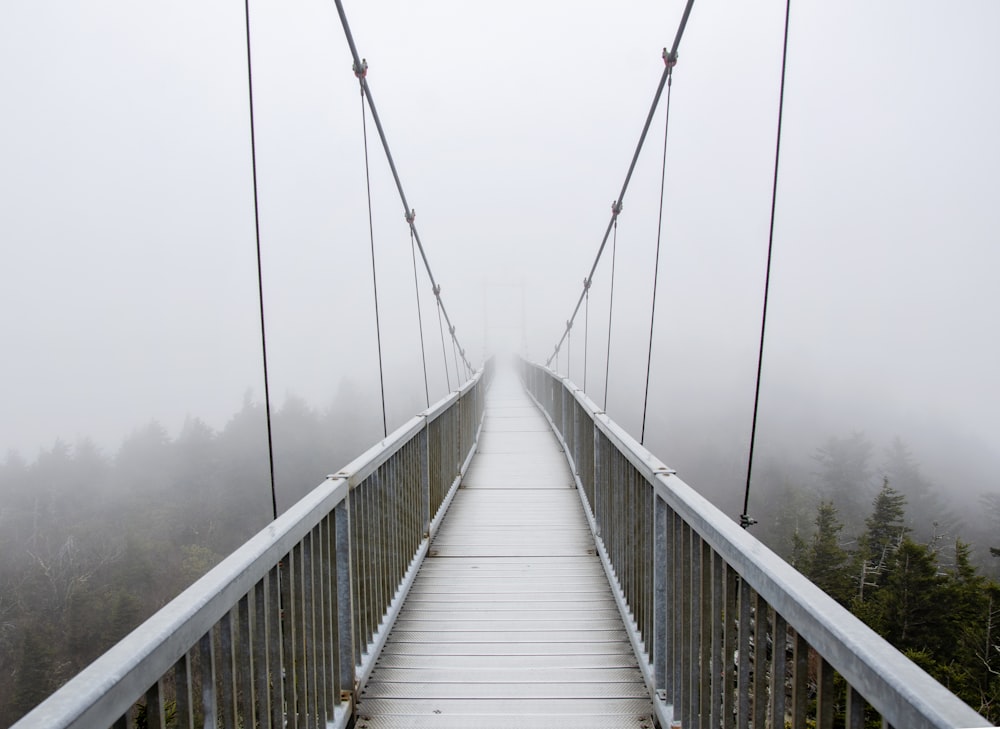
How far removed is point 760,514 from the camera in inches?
2344

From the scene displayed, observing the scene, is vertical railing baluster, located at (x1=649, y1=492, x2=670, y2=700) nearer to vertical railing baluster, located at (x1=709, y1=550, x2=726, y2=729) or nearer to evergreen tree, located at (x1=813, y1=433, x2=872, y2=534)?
vertical railing baluster, located at (x1=709, y1=550, x2=726, y2=729)

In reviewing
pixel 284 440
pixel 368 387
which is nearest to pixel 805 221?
pixel 368 387

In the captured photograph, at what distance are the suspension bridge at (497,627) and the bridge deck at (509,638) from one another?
0.5 inches

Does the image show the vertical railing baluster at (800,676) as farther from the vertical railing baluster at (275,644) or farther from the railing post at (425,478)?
the railing post at (425,478)

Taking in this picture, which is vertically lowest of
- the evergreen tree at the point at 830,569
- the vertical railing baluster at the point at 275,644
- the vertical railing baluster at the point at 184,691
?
the evergreen tree at the point at 830,569

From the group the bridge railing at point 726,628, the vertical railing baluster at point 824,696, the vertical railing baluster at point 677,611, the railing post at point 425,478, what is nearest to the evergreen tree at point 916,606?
the railing post at point 425,478

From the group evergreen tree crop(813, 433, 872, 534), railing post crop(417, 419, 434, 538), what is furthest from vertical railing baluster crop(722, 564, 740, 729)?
evergreen tree crop(813, 433, 872, 534)

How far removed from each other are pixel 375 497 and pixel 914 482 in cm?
7147

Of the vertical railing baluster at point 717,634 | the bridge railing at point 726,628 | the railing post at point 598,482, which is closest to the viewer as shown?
the bridge railing at point 726,628

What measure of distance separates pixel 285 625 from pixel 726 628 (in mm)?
1214

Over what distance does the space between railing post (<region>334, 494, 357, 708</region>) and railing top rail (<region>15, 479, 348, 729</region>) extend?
0.56 meters

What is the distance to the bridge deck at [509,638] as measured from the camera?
264 cm

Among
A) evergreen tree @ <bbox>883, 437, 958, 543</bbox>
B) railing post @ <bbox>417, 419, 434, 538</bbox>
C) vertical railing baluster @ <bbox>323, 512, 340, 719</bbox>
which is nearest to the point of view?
vertical railing baluster @ <bbox>323, 512, 340, 719</bbox>

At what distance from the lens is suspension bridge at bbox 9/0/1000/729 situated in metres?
1.18
